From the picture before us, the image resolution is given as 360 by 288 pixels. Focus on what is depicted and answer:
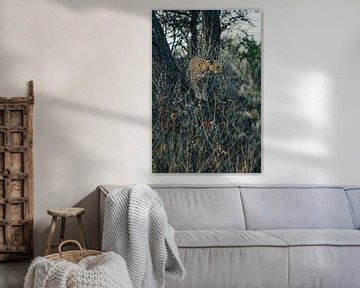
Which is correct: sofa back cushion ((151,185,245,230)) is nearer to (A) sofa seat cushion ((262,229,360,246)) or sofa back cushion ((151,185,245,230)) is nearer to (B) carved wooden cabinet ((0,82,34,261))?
(A) sofa seat cushion ((262,229,360,246))

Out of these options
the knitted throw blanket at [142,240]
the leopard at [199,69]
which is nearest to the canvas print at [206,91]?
the leopard at [199,69]

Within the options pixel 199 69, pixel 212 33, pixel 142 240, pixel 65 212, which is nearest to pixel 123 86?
pixel 199 69

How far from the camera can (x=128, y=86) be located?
383 cm

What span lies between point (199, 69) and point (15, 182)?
1768 mm

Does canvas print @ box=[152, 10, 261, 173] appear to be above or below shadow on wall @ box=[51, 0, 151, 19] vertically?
below

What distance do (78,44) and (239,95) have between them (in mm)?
1403

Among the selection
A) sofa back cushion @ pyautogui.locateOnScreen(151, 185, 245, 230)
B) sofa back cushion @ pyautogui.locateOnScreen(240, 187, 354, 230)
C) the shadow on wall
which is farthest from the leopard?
sofa back cushion @ pyautogui.locateOnScreen(240, 187, 354, 230)

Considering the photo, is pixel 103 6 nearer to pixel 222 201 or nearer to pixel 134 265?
pixel 222 201

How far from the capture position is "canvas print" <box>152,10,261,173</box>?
3.84 m

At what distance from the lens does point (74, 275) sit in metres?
2.21

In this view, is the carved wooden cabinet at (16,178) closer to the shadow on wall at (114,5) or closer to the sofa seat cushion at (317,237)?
the shadow on wall at (114,5)

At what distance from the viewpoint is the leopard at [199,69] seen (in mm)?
3852

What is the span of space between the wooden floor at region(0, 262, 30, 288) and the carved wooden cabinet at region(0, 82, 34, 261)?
60 mm

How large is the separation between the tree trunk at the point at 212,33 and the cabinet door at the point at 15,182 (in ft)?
5.09
